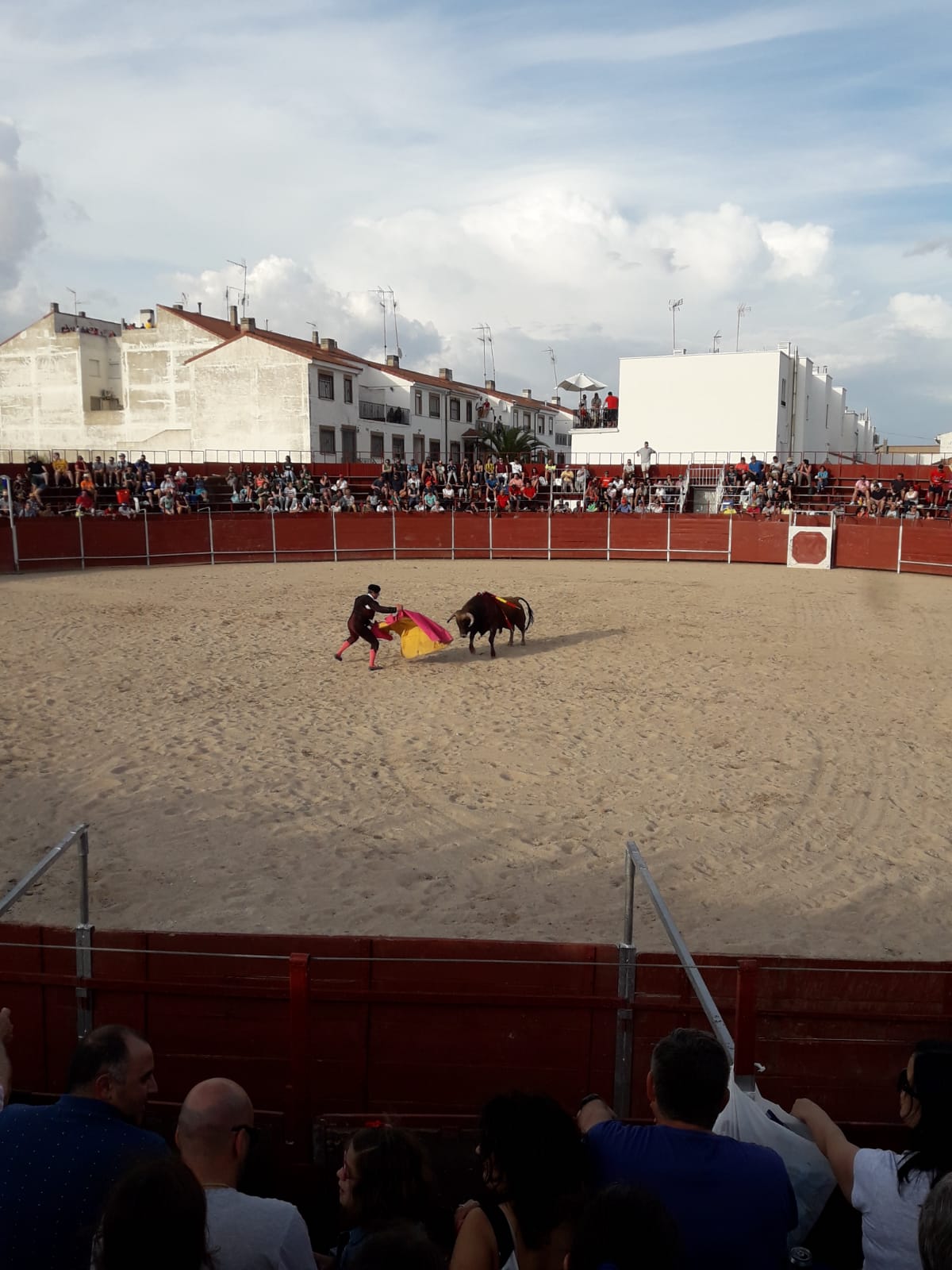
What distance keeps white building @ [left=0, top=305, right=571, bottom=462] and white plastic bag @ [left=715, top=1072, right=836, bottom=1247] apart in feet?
123

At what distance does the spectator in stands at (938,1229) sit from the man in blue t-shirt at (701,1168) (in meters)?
0.53

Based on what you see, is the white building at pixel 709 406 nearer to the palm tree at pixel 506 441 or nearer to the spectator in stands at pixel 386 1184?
the palm tree at pixel 506 441

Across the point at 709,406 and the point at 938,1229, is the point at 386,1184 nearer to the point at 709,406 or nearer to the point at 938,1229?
the point at 938,1229

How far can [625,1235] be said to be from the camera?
6.02 feet

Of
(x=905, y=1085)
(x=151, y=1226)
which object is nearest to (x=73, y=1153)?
(x=151, y=1226)

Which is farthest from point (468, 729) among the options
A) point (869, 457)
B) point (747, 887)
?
point (869, 457)

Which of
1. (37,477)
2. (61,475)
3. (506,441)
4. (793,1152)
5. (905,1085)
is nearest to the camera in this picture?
(905,1085)

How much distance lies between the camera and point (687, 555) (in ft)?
84.9

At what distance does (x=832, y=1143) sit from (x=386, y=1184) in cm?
146

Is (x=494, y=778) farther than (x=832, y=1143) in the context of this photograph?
Yes

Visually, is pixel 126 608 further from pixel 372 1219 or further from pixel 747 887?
pixel 372 1219

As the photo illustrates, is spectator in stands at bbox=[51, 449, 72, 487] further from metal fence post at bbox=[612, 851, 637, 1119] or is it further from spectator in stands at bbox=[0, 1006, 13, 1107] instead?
metal fence post at bbox=[612, 851, 637, 1119]

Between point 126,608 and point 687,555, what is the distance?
14.6 m

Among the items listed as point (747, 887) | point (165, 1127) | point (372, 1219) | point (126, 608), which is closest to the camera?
point (372, 1219)
